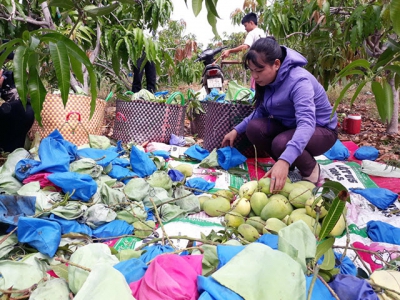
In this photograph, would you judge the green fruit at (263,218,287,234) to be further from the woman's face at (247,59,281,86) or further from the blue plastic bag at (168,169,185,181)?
the woman's face at (247,59,281,86)

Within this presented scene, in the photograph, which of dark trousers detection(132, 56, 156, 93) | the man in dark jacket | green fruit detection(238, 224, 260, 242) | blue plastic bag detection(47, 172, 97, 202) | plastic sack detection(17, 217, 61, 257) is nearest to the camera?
plastic sack detection(17, 217, 61, 257)

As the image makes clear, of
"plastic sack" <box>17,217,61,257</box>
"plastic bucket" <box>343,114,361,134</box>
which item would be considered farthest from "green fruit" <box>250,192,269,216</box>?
"plastic bucket" <box>343,114,361,134</box>

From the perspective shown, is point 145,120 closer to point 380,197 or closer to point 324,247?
point 380,197

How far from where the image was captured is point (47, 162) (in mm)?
1581

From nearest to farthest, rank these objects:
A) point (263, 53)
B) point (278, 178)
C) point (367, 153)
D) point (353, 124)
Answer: point (278, 178)
point (263, 53)
point (367, 153)
point (353, 124)

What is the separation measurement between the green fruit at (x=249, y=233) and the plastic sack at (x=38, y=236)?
0.67m

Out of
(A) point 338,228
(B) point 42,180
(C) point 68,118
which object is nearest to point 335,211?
(A) point 338,228

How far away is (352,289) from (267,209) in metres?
0.60

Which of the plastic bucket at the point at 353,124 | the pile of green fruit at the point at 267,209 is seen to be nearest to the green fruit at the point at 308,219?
the pile of green fruit at the point at 267,209

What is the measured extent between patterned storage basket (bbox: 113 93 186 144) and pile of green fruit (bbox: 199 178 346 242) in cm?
136

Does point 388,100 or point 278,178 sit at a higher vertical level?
point 388,100

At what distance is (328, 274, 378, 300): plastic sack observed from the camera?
0.80 metres

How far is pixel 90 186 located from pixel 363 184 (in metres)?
1.58

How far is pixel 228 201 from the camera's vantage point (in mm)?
1625
